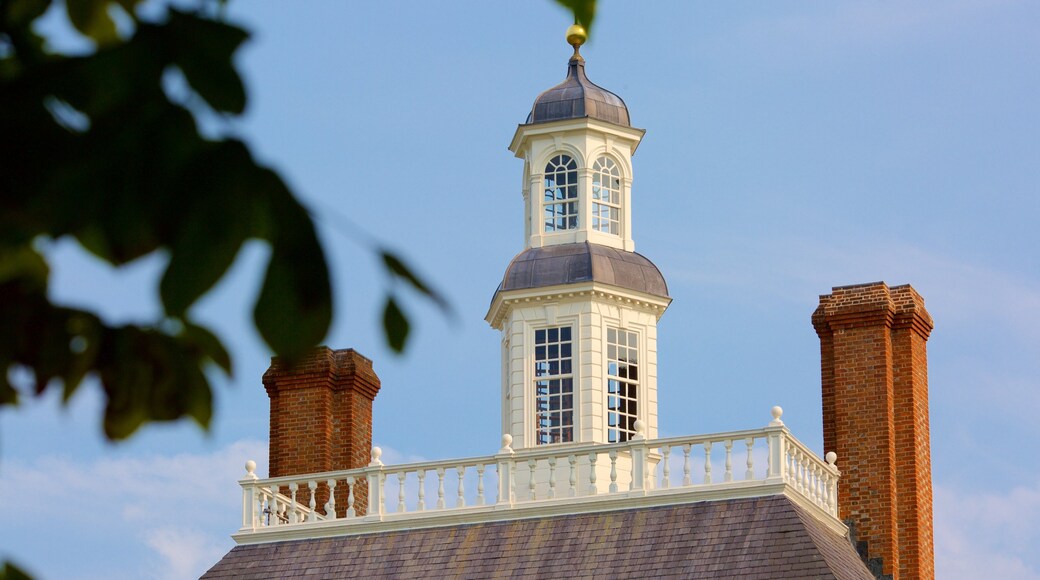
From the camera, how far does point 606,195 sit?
28906 millimetres

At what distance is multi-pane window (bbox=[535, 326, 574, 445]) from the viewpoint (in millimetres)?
27547

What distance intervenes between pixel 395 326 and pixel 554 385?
24.8 m

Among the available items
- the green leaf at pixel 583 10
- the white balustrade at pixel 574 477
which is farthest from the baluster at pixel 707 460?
the green leaf at pixel 583 10

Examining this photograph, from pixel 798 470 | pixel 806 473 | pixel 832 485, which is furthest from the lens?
pixel 832 485

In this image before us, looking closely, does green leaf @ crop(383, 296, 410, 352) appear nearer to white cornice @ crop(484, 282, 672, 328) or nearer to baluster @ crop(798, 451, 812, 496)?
baluster @ crop(798, 451, 812, 496)

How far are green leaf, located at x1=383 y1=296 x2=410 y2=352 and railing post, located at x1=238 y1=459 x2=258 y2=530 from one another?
2242 centimetres

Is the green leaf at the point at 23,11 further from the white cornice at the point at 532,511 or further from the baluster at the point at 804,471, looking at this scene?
the baluster at the point at 804,471

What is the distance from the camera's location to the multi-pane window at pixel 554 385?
27547mm

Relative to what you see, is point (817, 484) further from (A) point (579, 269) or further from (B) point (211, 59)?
(B) point (211, 59)

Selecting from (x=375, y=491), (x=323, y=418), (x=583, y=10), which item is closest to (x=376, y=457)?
(x=375, y=491)

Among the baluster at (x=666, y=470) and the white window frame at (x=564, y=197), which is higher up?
the white window frame at (x=564, y=197)

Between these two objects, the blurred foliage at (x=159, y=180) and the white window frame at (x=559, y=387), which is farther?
the white window frame at (x=559, y=387)

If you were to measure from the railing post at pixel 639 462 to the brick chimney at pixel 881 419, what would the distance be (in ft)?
12.6

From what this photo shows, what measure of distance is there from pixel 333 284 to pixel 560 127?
26.1 meters
